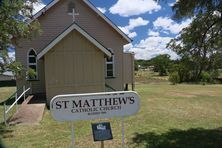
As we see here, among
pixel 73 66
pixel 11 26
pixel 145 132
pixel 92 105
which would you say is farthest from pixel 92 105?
pixel 73 66

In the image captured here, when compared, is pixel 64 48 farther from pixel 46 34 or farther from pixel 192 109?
pixel 192 109

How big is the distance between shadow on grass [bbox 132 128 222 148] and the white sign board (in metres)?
3.01

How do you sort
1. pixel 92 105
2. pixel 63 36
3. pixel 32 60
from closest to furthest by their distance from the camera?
pixel 92 105
pixel 63 36
pixel 32 60

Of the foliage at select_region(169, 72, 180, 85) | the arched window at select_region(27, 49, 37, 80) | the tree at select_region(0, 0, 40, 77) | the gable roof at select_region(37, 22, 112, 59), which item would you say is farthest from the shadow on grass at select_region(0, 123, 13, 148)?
the foliage at select_region(169, 72, 180, 85)

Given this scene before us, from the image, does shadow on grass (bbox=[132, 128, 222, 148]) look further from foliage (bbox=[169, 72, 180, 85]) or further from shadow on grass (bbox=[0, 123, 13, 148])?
foliage (bbox=[169, 72, 180, 85])

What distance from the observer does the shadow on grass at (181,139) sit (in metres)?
9.47

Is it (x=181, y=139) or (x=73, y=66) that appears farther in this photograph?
(x=73, y=66)

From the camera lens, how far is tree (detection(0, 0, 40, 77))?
1215cm

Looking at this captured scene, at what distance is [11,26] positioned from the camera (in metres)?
12.5

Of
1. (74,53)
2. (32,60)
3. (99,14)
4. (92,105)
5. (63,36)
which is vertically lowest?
(92,105)

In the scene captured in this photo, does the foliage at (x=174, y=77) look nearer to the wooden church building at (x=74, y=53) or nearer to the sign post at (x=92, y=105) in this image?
the wooden church building at (x=74, y=53)

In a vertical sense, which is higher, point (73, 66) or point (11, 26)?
point (11, 26)

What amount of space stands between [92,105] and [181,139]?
14.9 feet

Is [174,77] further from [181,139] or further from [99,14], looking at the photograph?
[181,139]
